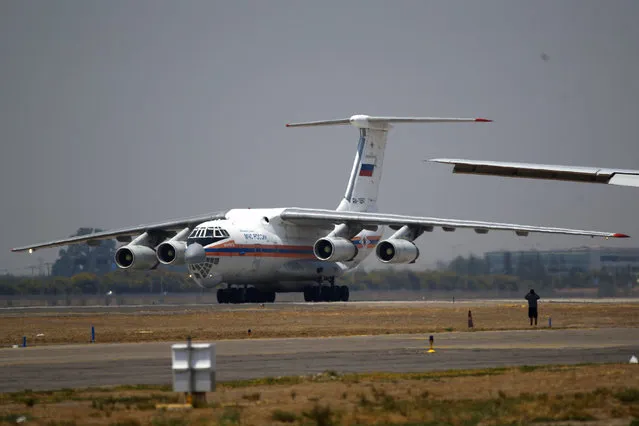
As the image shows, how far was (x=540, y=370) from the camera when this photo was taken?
17.0m

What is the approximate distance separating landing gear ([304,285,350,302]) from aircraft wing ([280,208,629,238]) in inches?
125

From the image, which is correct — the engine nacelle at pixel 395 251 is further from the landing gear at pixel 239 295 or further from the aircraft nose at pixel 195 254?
the aircraft nose at pixel 195 254

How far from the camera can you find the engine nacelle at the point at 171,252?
48.6 meters

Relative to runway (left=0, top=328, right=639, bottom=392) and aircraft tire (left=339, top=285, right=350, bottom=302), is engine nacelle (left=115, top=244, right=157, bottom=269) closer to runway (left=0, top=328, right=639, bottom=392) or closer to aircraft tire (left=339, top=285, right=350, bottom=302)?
aircraft tire (left=339, top=285, right=350, bottom=302)

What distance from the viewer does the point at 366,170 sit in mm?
55812

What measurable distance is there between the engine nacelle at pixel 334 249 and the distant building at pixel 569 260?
11.5m

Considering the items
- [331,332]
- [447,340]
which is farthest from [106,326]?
[447,340]

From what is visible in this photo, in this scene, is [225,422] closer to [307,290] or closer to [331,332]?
[331,332]

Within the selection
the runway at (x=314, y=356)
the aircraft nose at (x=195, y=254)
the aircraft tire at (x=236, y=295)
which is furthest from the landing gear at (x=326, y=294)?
the runway at (x=314, y=356)

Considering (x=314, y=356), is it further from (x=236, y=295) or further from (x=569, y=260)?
(x=569, y=260)

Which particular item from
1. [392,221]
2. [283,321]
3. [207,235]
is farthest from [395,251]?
[283,321]

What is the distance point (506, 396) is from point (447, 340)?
1153 cm

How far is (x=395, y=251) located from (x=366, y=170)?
9.24m

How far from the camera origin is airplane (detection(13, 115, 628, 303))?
47.8 metres
